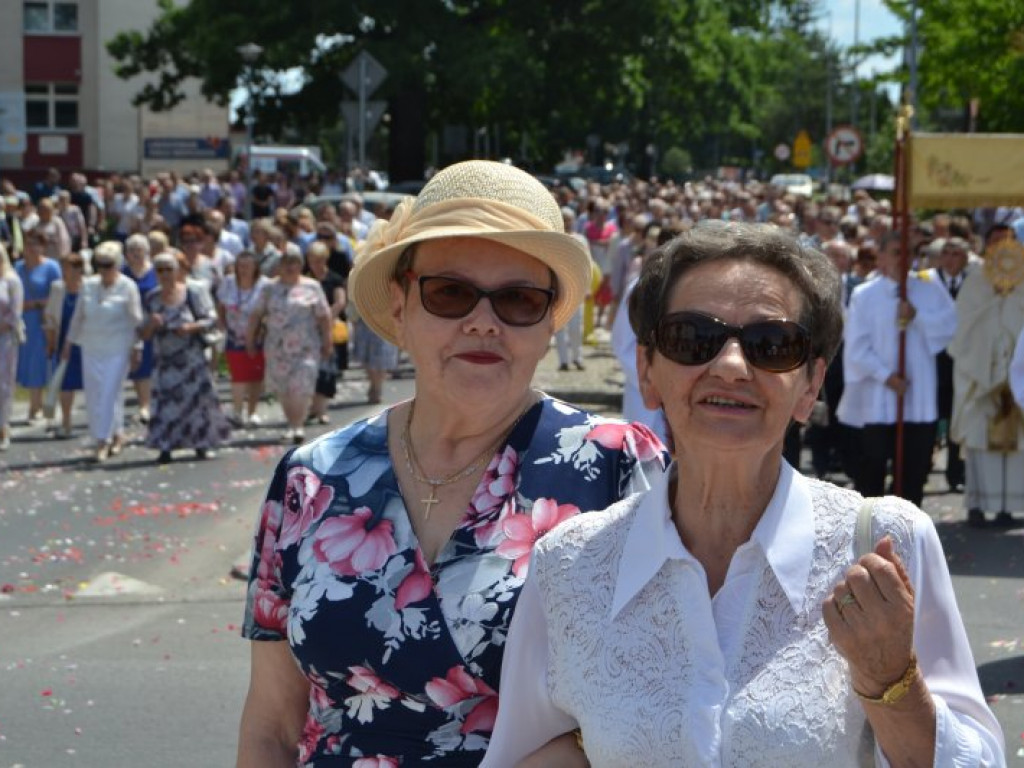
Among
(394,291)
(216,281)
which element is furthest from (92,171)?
(394,291)

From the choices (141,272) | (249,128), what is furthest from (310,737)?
(249,128)

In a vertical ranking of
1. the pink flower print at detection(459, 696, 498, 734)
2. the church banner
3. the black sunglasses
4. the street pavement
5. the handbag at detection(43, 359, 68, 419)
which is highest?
the church banner

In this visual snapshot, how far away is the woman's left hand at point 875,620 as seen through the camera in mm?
2645

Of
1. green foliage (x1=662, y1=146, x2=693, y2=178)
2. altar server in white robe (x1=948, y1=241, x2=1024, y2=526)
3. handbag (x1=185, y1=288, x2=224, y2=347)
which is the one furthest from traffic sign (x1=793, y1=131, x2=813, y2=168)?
altar server in white robe (x1=948, y1=241, x2=1024, y2=526)

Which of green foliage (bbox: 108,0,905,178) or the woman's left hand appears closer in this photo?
the woman's left hand

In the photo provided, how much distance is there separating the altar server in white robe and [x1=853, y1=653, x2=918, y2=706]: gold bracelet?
35.7 feet

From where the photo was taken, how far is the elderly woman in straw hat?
3.40 m

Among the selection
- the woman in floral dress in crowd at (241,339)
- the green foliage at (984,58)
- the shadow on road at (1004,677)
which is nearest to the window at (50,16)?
the green foliage at (984,58)

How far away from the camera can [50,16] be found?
70.8 metres

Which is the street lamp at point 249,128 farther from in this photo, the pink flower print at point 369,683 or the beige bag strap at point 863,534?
the beige bag strap at point 863,534

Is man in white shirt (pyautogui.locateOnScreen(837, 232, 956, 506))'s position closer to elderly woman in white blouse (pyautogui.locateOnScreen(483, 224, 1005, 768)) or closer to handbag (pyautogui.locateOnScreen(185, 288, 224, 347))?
handbag (pyautogui.locateOnScreen(185, 288, 224, 347))

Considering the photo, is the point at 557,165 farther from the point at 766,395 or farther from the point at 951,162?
the point at 766,395

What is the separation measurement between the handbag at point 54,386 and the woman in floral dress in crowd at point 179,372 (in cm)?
170

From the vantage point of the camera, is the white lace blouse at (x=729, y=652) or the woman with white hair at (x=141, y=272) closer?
the white lace blouse at (x=729, y=652)
